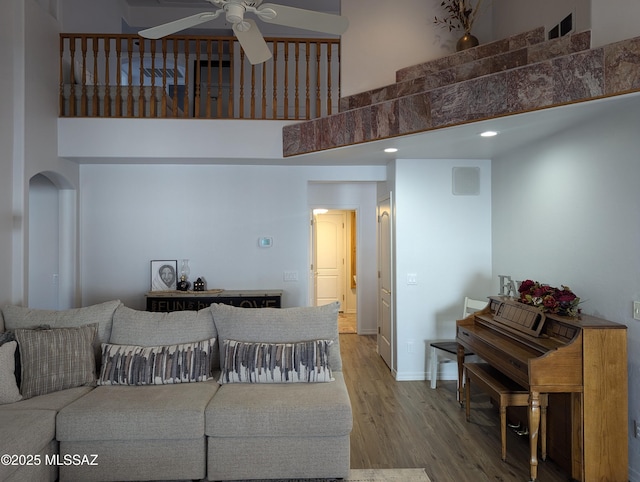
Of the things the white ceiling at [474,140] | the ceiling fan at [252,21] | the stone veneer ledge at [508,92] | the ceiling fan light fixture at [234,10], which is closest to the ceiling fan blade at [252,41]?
the ceiling fan at [252,21]

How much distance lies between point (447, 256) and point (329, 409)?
262 cm

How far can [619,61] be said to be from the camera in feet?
7.57

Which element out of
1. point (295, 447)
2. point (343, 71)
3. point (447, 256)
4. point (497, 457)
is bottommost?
point (497, 457)

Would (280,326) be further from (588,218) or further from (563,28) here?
(563,28)

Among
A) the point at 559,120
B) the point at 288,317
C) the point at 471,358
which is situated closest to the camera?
the point at 559,120

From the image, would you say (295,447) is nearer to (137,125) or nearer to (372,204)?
(137,125)

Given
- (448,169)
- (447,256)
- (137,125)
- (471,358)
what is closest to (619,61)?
(448,169)

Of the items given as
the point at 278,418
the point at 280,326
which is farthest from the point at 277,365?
the point at 278,418

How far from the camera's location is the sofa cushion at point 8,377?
265cm

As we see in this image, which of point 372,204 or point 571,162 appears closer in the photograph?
point 571,162

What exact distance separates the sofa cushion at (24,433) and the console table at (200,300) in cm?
213

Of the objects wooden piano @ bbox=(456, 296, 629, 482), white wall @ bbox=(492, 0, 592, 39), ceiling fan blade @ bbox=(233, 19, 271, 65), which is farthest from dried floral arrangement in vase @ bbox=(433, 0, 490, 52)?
wooden piano @ bbox=(456, 296, 629, 482)

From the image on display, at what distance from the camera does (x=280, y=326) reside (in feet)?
10.3

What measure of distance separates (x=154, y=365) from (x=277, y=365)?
0.87 m
